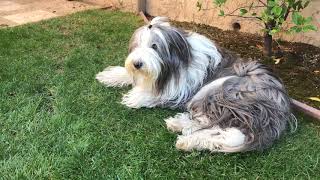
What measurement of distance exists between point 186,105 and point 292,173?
0.98 metres

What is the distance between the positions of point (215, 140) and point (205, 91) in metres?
0.50

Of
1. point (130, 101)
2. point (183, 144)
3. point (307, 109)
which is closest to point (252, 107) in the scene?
point (183, 144)

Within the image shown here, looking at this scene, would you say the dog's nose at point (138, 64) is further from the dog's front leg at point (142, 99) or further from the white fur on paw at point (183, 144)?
the white fur on paw at point (183, 144)

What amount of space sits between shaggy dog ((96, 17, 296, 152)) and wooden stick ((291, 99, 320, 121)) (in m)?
0.26

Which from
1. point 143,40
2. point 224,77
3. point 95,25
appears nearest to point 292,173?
point 224,77

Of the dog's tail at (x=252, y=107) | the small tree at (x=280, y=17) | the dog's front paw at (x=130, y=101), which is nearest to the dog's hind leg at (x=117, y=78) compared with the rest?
the dog's front paw at (x=130, y=101)

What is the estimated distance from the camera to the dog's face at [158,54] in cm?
320

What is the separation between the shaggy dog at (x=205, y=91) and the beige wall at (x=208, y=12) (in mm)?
1453

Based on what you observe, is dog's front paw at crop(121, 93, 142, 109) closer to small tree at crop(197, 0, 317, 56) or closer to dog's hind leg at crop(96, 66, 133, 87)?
dog's hind leg at crop(96, 66, 133, 87)

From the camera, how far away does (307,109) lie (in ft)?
11.5

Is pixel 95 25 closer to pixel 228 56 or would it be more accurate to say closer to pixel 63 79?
pixel 63 79

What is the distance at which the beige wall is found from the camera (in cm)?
460

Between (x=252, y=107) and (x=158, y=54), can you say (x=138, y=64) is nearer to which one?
(x=158, y=54)

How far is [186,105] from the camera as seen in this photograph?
11.3 feet
